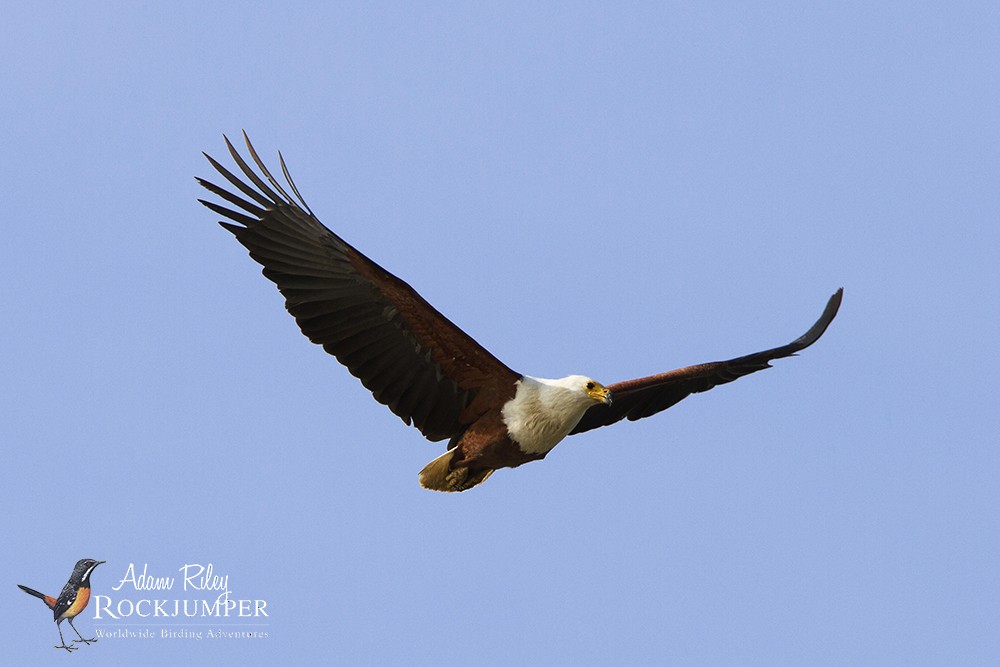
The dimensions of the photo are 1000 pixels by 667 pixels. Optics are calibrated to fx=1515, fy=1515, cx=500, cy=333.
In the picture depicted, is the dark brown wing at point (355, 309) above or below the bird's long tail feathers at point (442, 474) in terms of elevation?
above

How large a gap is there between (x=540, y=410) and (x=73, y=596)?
15.3 ft

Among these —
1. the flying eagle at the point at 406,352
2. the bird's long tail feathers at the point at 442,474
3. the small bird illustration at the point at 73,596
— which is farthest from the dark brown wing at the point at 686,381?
the small bird illustration at the point at 73,596

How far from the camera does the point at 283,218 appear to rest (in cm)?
1276

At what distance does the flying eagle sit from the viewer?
12.7 meters

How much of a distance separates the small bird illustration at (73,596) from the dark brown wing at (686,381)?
4.73m

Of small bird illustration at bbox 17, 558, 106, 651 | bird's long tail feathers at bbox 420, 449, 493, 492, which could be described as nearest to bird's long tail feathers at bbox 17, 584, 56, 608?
small bird illustration at bbox 17, 558, 106, 651

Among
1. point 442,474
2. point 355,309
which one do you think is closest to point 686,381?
point 442,474

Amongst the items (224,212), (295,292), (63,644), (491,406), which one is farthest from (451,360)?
(63,644)

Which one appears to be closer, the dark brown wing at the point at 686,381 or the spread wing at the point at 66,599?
the spread wing at the point at 66,599

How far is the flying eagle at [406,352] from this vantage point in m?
12.7

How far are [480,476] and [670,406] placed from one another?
2.47 meters

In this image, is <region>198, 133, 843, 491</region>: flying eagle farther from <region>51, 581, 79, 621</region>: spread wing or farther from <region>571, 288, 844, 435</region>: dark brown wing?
<region>51, 581, 79, 621</region>: spread wing

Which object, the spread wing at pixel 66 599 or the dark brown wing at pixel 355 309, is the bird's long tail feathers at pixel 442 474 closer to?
the dark brown wing at pixel 355 309

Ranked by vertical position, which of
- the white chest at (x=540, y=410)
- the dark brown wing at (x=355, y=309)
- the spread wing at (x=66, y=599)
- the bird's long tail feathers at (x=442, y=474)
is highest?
the dark brown wing at (x=355, y=309)
